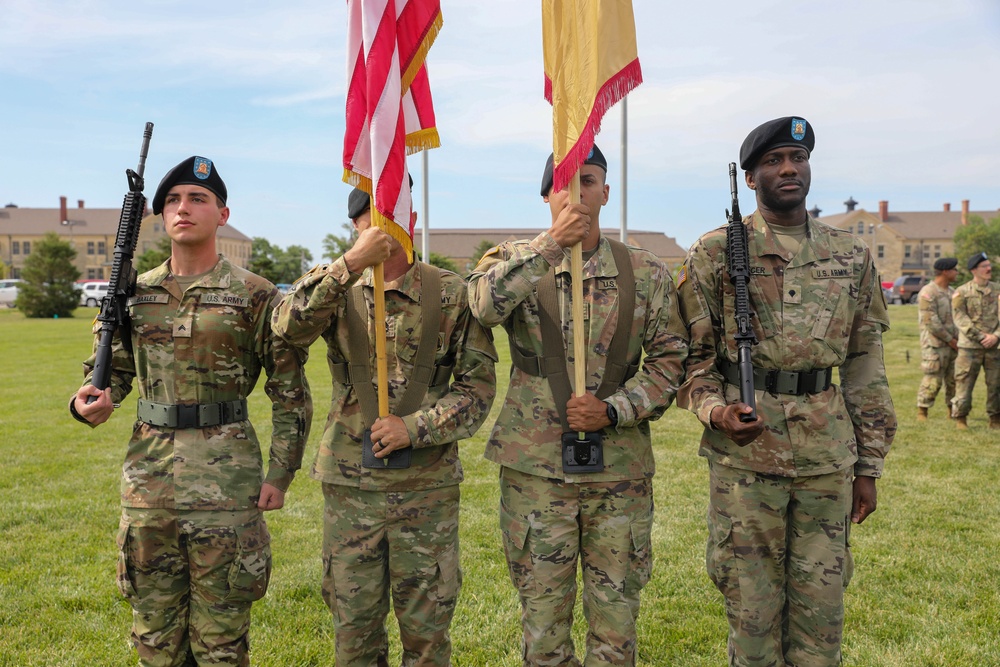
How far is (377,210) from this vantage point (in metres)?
3.78

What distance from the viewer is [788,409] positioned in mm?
3775

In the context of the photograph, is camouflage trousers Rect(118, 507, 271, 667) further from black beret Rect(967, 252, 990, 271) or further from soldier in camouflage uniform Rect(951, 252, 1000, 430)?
black beret Rect(967, 252, 990, 271)

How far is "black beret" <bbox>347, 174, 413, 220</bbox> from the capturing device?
13.3 feet

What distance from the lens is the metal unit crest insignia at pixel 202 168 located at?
3916 mm

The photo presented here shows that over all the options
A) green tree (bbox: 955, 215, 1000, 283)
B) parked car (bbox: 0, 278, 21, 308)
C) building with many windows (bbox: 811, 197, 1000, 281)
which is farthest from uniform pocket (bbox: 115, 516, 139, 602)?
building with many windows (bbox: 811, 197, 1000, 281)

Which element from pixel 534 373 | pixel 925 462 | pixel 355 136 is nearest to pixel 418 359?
pixel 534 373

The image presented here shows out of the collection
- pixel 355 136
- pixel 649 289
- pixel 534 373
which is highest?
pixel 355 136

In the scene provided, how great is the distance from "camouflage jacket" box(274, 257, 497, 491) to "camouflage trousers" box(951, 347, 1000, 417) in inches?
392

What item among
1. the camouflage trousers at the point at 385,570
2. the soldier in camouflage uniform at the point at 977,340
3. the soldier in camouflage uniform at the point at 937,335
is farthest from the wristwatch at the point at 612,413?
the soldier in camouflage uniform at the point at 937,335

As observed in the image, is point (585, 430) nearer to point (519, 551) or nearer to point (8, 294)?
point (519, 551)

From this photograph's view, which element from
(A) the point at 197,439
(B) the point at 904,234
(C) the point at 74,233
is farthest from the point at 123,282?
(C) the point at 74,233

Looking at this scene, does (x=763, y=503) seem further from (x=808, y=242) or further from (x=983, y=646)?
(x=983, y=646)

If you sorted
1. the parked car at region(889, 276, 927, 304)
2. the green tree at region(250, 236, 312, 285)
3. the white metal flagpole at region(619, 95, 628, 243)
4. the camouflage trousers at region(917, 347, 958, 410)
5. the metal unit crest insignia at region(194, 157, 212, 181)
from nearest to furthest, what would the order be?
Answer: the metal unit crest insignia at region(194, 157, 212, 181) → the camouflage trousers at region(917, 347, 958, 410) → the white metal flagpole at region(619, 95, 628, 243) → the parked car at region(889, 276, 927, 304) → the green tree at region(250, 236, 312, 285)

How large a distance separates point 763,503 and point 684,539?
2.91 meters
